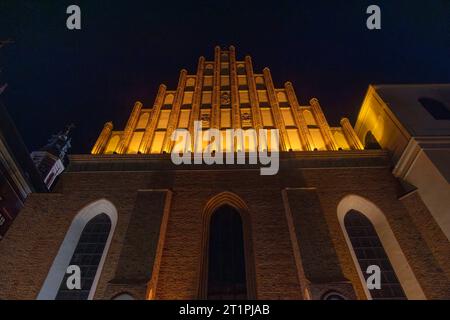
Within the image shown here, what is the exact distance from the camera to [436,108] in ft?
38.0

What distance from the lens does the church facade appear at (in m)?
7.53

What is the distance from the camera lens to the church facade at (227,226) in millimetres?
7527

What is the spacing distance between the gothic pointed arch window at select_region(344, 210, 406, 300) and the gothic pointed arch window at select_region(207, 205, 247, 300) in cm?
319

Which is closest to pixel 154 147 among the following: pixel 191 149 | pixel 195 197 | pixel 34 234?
pixel 191 149

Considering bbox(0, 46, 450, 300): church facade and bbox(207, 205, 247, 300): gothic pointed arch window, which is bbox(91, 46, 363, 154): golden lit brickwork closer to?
bbox(0, 46, 450, 300): church facade

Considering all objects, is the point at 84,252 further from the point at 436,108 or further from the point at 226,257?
the point at 436,108

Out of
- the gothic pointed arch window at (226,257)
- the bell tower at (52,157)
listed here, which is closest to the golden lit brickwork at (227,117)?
the gothic pointed arch window at (226,257)

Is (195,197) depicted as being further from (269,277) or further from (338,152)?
(338,152)
